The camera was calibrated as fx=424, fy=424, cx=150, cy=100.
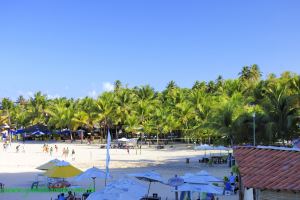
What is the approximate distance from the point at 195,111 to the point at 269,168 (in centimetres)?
5398

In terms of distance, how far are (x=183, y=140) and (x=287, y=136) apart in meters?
38.2

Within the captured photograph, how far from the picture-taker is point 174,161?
4006 centimetres

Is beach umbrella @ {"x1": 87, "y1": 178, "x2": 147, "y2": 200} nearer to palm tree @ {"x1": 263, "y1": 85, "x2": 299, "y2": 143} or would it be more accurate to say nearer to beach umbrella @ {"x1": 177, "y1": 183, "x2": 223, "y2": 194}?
beach umbrella @ {"x1": 177, "y1": 183, "x2": 223, "y2": 194}

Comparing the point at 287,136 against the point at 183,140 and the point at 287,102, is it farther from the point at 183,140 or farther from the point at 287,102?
the point at 183,140

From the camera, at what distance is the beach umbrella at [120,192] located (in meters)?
13.4

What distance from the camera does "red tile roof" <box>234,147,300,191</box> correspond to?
10.6 m

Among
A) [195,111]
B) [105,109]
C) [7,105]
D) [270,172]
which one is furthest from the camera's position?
[7,105]

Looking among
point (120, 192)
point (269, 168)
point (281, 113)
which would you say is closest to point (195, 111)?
point (281, 113)

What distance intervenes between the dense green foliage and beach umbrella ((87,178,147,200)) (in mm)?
19952

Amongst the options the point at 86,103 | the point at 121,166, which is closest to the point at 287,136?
the point at 121,166

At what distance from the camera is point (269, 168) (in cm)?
1141

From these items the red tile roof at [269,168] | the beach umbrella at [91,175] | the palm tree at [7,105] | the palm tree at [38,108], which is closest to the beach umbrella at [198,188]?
the red tile roof at [269,168]

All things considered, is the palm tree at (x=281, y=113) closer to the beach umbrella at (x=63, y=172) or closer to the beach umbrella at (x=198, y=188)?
the beach umbrella at (x=63, y=172)

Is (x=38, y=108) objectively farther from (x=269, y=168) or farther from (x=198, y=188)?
(x=269, y=168)
